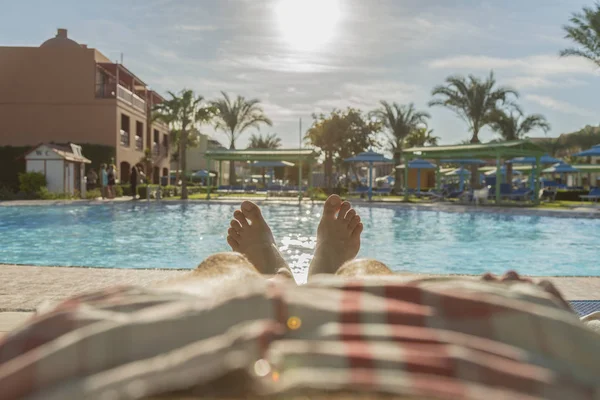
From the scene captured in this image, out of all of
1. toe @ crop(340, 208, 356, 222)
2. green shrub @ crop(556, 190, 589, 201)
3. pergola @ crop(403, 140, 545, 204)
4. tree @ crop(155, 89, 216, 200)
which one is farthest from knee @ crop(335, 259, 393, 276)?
green shrub @ crop(556, 190, 589, 201)

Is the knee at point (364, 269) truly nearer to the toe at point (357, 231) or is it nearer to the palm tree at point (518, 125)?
the toe at point (357, 231)

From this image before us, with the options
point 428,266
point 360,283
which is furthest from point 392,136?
point 360,283

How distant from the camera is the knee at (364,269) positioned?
101cm

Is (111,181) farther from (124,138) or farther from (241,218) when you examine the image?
(241,218)

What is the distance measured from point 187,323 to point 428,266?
21.7 ft

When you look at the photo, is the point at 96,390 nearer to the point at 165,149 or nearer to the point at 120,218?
the point at 120,218

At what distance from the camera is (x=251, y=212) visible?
2.75 metres

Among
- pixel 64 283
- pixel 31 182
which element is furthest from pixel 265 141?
pixel 64 283

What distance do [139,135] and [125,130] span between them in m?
2.25

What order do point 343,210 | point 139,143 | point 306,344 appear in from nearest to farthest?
point 306,344
point 343,210
point 139,143

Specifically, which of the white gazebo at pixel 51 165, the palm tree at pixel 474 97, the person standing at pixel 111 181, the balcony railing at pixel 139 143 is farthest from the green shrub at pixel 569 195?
the balcony railing at pixel 139 143

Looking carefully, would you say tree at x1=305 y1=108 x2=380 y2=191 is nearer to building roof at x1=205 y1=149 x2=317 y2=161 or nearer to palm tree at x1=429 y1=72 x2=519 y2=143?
palm tree at x1=429 y1=72 x2=519 y2=143

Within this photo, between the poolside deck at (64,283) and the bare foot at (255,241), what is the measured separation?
0.84m

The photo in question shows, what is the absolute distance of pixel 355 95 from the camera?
111ft
